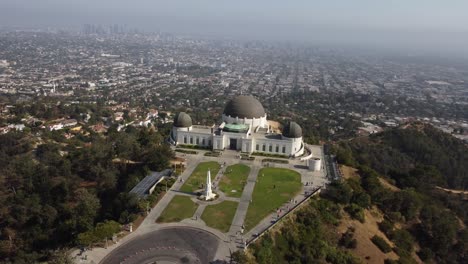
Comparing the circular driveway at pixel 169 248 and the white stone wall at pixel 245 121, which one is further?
the white stone wall at pixel 245 121

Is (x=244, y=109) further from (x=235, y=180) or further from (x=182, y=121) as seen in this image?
(x=235, y=180)

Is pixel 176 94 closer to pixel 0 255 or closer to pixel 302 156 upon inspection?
pixel 302 156

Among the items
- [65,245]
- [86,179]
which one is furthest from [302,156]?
[65,245]

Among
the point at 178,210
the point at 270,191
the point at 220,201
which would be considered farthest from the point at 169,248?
the point at 270,191

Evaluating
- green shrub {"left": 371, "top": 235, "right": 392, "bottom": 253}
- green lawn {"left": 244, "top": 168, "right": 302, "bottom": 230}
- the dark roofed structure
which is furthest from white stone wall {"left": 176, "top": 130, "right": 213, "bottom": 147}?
green shrub {"left": 371, "top": 235, "right": 392, "bottom": 253}

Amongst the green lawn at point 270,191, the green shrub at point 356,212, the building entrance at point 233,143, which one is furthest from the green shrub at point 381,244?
the building entrance at point 233,143

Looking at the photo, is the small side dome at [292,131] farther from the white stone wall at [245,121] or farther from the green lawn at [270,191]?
the white stone wall at [245,121]

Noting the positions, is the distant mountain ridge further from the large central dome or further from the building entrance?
the building entrance
